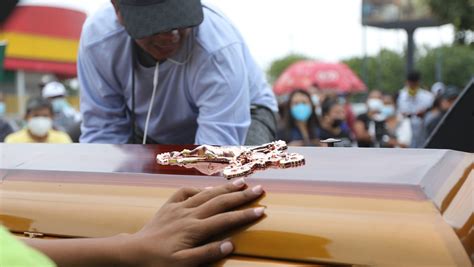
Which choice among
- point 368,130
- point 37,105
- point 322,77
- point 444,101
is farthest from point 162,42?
point 322,77

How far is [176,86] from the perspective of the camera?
7.82 ft

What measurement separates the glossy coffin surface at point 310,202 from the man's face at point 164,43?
0.62 m

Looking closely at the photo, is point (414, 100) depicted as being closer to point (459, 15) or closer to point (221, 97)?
point (459, 15)

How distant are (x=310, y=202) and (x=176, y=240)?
0.86 ft

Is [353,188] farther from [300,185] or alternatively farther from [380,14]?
[380,14]

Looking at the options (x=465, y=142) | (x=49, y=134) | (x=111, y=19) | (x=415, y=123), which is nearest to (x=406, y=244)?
(x=465, y=142)

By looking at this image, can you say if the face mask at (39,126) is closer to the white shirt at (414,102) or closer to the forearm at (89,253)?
the forearm at (89,253)

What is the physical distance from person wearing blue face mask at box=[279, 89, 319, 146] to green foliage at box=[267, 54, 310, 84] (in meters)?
60.2

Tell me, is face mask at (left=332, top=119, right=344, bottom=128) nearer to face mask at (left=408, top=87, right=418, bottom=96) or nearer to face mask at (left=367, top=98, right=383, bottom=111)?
face mask at (left=367, top=98, right=383, bottom=111)

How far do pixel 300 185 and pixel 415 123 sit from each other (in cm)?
645

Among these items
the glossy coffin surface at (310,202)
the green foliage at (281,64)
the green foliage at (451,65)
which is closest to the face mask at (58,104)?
the glossy coffin surface at (310,202)

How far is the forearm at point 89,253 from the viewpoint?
1234 mm

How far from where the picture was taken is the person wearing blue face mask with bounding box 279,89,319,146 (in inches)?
227

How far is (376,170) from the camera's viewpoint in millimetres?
1327
